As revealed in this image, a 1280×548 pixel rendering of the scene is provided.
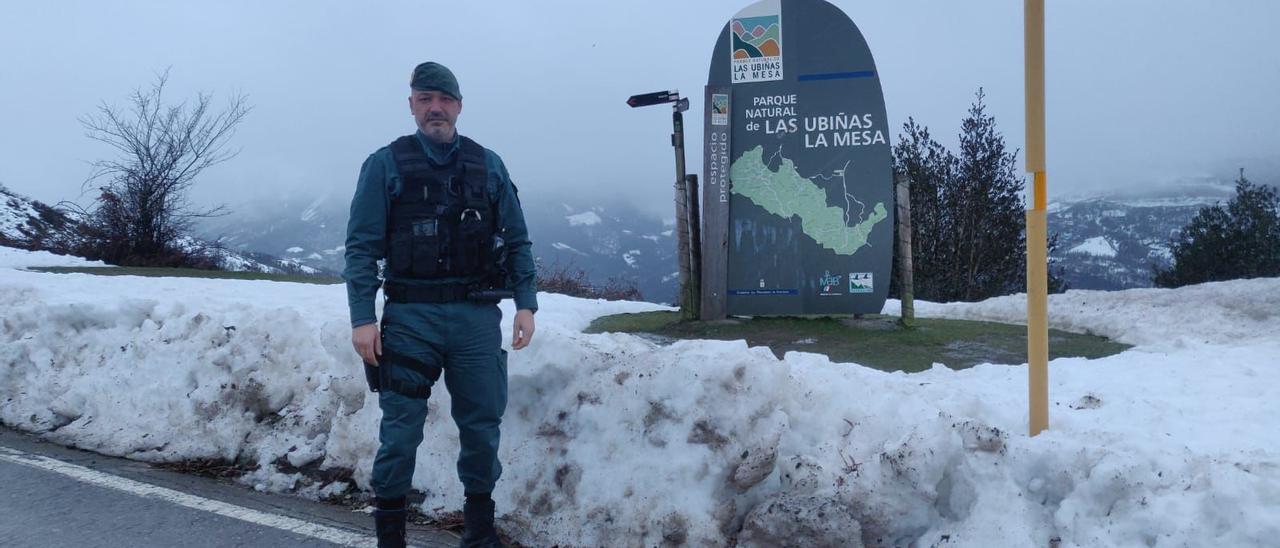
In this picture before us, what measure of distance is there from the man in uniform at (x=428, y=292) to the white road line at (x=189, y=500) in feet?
1.62

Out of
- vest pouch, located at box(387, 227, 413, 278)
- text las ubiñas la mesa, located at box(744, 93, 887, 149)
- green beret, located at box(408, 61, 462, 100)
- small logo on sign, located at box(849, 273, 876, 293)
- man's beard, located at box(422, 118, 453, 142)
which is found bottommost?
small logo on sign, located at box(849, 273, 876, 293)

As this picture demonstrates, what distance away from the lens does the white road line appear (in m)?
3.91

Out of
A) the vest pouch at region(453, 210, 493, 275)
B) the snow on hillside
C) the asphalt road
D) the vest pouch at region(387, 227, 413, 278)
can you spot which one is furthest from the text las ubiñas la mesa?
the snow on hillside

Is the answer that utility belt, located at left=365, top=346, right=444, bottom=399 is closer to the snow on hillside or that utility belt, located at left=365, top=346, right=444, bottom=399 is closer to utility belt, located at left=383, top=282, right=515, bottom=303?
utility belt, located at left=383, top=282, right=515, bottom=303

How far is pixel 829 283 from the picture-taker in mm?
8016

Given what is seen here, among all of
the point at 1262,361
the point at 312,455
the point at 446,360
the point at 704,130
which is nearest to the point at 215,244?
the point at 704,130

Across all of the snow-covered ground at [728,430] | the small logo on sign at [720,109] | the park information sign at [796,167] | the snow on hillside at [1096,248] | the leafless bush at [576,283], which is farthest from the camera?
the snow on hillside at [1096,248]

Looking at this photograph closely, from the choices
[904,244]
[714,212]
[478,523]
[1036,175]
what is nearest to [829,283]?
[904,244]

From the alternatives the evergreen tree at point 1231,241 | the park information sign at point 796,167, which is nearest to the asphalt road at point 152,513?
the park information sign at point 796,167

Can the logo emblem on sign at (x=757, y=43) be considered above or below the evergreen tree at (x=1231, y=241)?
above

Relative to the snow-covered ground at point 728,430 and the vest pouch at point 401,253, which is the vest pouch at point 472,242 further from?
the snow-covered ground at point 728,430

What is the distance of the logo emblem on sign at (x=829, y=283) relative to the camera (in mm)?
8000

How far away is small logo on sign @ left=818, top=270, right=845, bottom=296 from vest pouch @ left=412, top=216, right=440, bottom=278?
5.22m

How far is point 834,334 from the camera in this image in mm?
7453
